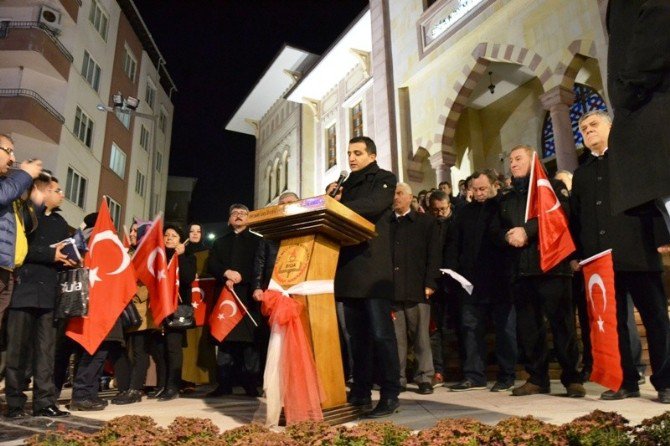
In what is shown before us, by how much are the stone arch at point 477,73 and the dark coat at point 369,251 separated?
7785 millimetres

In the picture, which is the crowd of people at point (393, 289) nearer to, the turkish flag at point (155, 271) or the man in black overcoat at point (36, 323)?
the man in black overcoat at point (36, 323)

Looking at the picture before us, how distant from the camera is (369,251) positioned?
346cm

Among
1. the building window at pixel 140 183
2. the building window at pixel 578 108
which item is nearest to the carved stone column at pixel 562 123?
the building window at pixel 578 108

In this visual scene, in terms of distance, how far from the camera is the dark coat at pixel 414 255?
4996 mm

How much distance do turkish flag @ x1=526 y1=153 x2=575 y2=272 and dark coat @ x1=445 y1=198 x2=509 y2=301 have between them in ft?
2.01

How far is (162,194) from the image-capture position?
1103 inches

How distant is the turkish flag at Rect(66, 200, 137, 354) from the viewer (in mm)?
4180

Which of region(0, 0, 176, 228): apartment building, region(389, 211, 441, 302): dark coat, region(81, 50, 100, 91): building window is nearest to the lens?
region(389, 211, 441, 302): dark coat

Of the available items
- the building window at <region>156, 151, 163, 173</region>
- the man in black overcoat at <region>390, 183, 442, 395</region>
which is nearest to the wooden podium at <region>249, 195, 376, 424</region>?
the man in black overcoat at <region>390, 183, 442, 395</region>

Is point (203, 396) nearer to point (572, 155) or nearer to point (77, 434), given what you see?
point (77, 434)

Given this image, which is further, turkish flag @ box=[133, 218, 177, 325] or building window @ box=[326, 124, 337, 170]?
building window @ box=[326, 124, 337, 170]

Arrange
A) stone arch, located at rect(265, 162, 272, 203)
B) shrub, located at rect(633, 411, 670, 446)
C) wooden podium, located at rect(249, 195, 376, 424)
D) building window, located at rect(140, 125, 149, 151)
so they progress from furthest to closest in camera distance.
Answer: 1. stone arch, located at rect(265, 162, 272, 203)
2. building window, located at rect(140, 125, 149, 151)
3. wooden podium, located at rect(249, 195, 376, 424)
4. shrub, located at rect(633, 411, 670, 446)

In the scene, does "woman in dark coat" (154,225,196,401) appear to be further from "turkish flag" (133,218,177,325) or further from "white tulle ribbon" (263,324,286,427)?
"white tulle ribbon" (263,324,286,427)

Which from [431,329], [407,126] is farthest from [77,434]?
[407,126]
